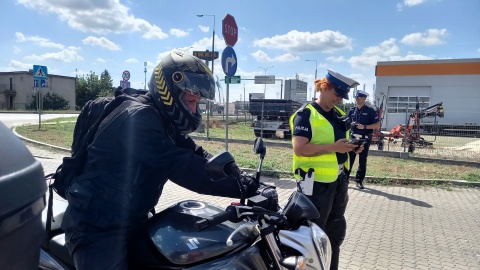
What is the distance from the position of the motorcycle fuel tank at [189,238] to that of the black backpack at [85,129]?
0.52m

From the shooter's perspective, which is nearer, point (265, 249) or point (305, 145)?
point (265, 249)

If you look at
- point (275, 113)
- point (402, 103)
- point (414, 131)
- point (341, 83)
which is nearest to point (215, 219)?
point (341, 83)

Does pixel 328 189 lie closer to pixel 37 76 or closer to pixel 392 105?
pixel 37 76

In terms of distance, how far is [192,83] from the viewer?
81.5 inches

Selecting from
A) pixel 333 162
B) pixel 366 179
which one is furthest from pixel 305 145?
pixel 366 179

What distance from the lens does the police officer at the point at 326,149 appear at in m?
3.45

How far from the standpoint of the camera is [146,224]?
6.24ft

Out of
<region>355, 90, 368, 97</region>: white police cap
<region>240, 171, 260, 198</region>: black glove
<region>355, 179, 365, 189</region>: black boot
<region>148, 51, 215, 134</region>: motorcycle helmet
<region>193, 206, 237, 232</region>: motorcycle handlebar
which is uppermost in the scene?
<region>355, 90, 368, 97</region>: white police cap

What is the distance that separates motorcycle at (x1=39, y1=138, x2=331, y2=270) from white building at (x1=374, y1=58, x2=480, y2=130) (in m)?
30.7

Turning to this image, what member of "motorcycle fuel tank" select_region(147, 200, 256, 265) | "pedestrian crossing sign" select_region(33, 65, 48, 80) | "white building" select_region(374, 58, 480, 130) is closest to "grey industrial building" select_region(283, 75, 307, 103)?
"white building" select_region(374, 58, 480, 130)

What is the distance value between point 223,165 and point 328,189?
6.84 ft

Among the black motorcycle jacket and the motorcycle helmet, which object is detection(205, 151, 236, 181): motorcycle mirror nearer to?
the black motorcycle jacket

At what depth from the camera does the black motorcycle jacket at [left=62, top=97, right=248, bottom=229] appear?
1831mm

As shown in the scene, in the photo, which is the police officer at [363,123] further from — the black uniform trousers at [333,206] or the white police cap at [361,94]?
the black uniform trousers at [333,206]
